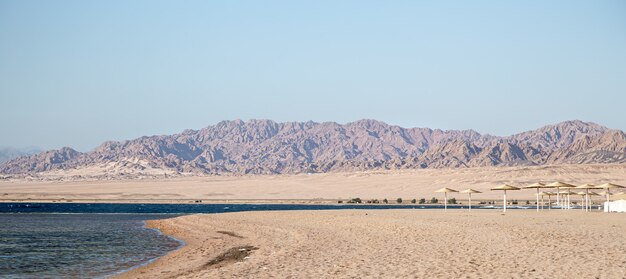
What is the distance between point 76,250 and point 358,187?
114 metres

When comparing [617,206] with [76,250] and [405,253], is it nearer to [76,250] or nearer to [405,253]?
[405,253]

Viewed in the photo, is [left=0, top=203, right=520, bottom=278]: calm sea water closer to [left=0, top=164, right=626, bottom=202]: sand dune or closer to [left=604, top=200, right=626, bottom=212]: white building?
[left=604, top=200, right=626, bottom=212]: white building

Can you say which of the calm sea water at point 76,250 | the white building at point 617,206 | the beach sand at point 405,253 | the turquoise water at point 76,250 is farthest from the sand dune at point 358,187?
the beach sand at point 405,253

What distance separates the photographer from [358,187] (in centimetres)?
14262

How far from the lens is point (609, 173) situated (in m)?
129

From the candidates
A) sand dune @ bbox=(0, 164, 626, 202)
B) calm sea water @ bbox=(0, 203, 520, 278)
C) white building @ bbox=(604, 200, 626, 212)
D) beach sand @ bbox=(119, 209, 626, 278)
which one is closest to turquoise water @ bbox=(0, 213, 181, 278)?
calm sea water @ bbox=(0, 203, 520, 278)

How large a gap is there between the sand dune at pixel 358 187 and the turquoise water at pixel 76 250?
262 feet

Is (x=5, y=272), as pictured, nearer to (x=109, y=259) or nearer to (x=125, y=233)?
(x=109, y=259)

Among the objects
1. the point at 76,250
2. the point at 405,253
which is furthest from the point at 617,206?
the point at 76,250

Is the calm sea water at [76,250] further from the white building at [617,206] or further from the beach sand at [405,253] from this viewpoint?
the white building at [617,206]

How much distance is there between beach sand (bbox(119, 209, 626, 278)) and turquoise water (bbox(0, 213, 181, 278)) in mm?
1422

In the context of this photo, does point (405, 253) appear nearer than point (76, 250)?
Yes

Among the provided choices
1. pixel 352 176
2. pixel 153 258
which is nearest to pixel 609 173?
pixel 352 176

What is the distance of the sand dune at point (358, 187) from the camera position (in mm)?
126125
